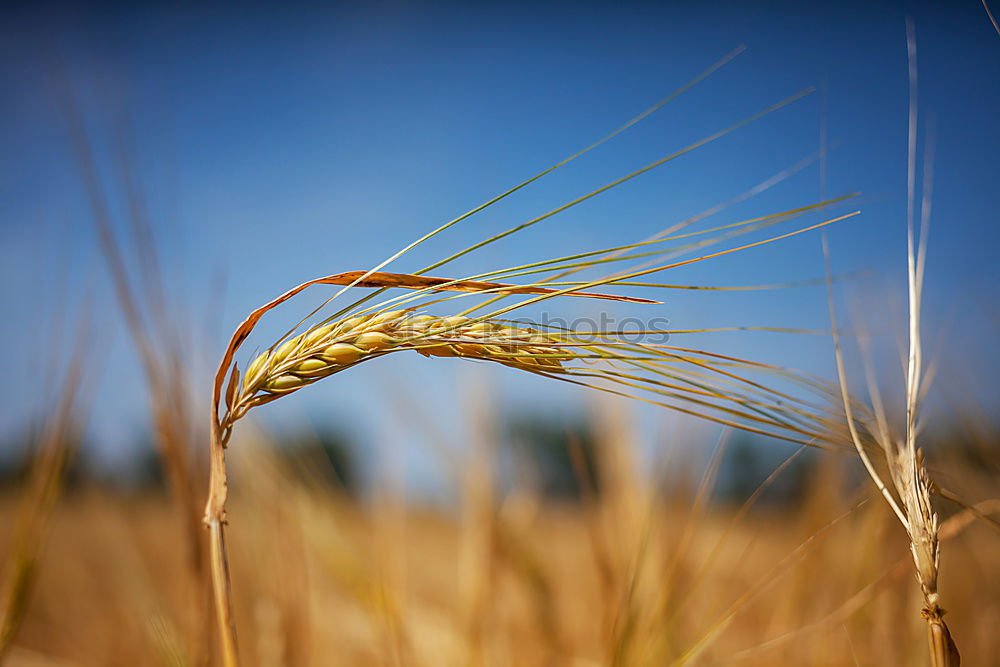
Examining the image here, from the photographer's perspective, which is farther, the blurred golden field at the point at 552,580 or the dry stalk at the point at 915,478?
the blurred golden field at the point at 552,580

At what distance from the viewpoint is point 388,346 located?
1.28 feet

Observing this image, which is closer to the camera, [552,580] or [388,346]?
[388,346]

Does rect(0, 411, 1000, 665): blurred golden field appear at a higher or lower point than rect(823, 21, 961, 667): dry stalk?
lower

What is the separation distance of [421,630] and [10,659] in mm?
778

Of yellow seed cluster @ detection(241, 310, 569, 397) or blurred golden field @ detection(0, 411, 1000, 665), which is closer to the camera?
yellow seed cluster @ detection(241, 310, 569, 397)

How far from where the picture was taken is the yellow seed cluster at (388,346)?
14.9 inches

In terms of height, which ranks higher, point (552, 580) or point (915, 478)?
point (915, 478)

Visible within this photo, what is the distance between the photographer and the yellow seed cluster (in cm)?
38

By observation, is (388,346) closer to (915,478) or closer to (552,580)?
(915,478)

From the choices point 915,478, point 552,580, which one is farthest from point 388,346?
point 552,580

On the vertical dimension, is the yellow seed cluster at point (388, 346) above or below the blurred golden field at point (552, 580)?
above

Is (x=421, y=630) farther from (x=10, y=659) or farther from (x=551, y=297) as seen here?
(x=551, y=297)

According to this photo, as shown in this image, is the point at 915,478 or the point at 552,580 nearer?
the point at 915,478

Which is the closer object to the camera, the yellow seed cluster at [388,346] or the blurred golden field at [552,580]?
the yellow seed cluster at [388,346]
